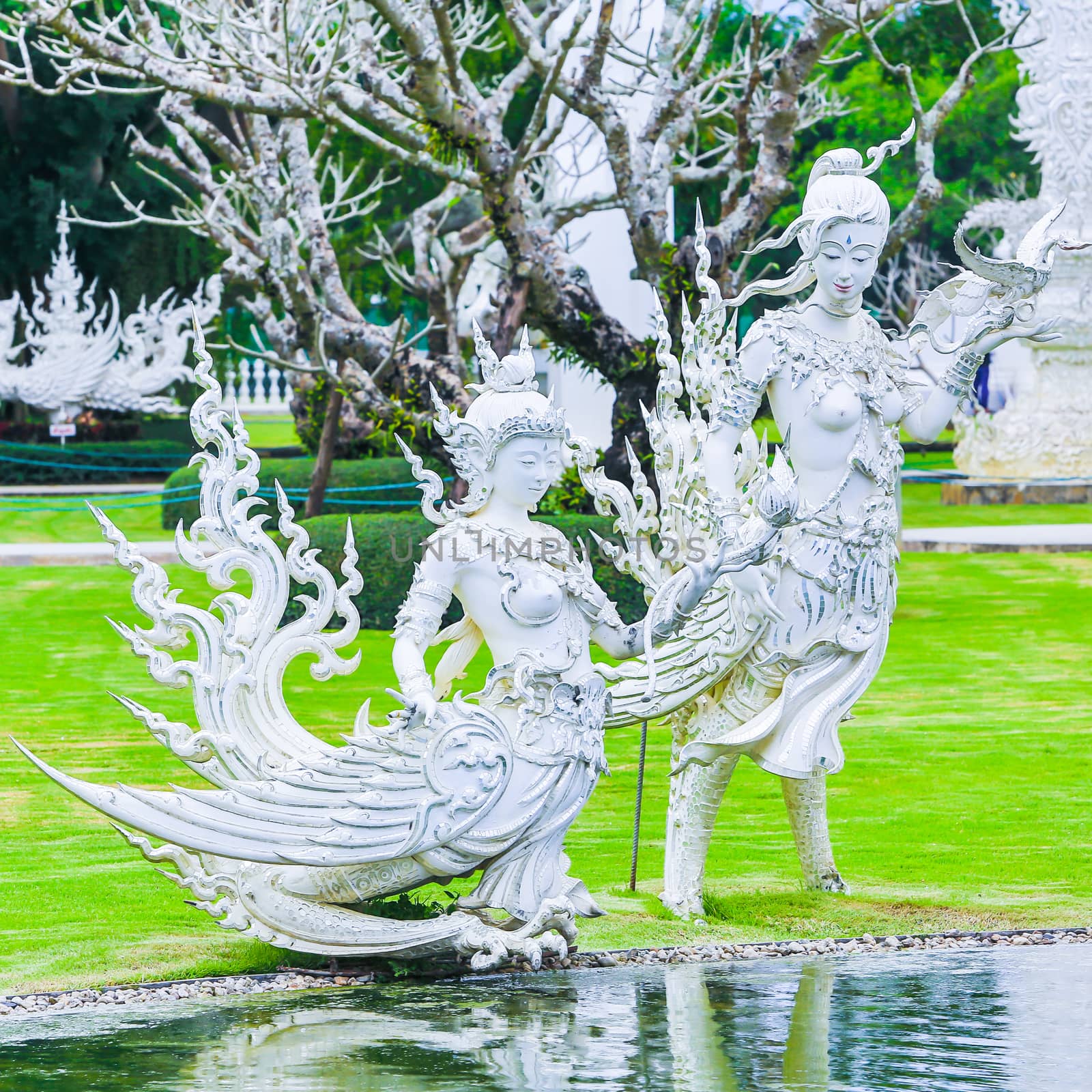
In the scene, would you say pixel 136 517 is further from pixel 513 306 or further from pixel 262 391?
pixel 262 391

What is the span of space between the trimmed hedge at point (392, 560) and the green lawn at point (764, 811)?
0.25 m

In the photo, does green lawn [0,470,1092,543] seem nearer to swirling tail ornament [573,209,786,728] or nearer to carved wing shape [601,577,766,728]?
swirling tail ornament [573,209,786,728]

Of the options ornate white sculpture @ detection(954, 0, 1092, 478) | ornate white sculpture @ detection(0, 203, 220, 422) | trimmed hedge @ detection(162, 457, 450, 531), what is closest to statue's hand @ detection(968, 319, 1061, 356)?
trimmed hedge @ detection(162, 457, 450, 531)

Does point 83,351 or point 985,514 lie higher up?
point 83,351

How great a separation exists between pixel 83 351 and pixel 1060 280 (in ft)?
42.3

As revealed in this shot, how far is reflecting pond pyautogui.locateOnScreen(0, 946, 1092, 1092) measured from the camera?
12.4 feet

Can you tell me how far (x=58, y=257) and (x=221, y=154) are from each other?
35.4 ft

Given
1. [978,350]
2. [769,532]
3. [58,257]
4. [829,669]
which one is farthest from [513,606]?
[58,257]

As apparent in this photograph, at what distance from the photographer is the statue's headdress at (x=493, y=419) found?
4.70 m

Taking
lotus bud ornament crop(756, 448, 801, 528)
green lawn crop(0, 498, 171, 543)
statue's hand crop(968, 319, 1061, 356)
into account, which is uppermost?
statue's hand crop(968, 319, 1061, 356)

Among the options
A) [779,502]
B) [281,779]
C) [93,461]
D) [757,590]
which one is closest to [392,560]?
[757,590]

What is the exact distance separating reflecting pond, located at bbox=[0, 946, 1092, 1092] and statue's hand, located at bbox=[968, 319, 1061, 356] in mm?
1745

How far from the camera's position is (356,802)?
4.50 m

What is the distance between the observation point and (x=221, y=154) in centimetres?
1438
